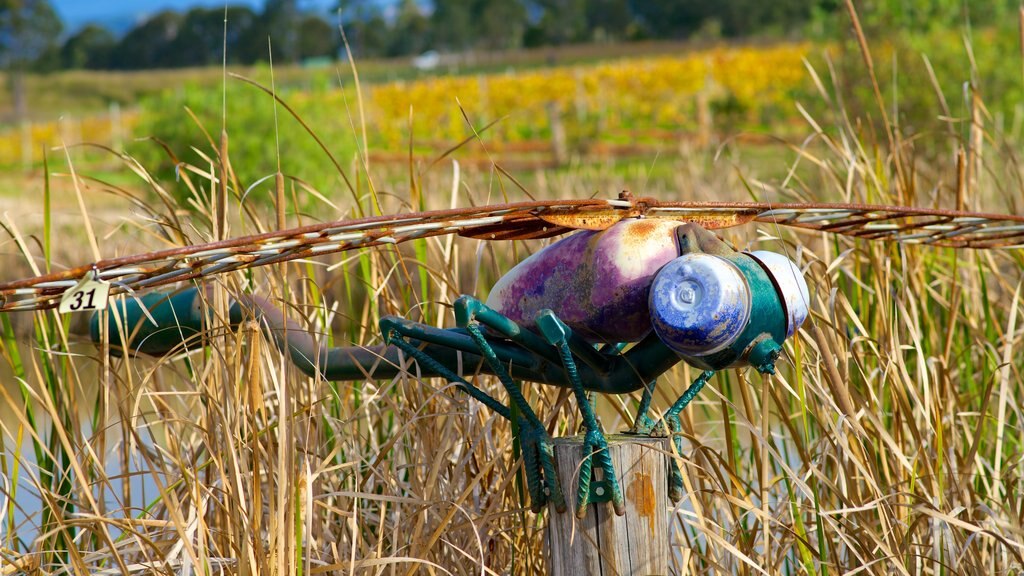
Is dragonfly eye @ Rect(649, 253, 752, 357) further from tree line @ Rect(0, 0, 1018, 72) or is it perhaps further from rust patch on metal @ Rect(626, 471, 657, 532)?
tree line @ Rect(0, 0, 1018, 72)

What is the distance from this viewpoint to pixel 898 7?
9.35 metres

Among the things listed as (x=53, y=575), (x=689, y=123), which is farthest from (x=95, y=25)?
(x=53, y=575)

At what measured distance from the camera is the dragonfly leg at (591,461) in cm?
109

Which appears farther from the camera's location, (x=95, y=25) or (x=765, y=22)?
(x=95, y=25)

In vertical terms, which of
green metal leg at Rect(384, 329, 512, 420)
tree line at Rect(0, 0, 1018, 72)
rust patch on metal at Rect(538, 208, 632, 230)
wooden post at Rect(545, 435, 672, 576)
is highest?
tree line at Rect(0, 0, 1018, 72)

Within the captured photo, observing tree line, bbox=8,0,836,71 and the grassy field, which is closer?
the grassy field

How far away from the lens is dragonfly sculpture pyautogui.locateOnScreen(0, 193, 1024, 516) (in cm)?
104

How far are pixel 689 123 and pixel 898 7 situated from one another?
403 inches

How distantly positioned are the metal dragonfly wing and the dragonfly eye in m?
0.14

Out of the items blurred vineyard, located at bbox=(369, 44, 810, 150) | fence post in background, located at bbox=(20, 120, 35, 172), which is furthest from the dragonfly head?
fence post in background, located at bbox=(20, 120, 35, 172)

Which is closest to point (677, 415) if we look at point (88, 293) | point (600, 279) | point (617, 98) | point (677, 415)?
point (677, 415)

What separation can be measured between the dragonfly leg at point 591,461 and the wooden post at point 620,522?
15 millimetres

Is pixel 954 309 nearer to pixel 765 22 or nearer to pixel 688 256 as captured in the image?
pixel 688 256

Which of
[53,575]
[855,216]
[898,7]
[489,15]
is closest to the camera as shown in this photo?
[855,216]
